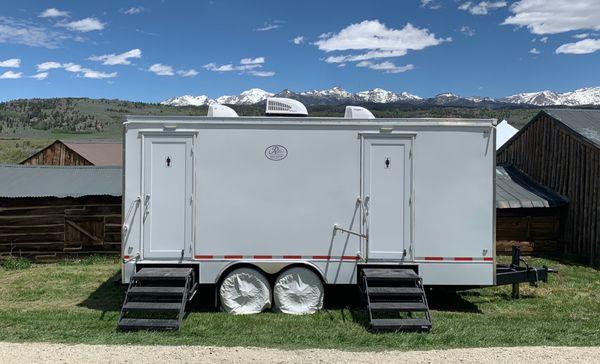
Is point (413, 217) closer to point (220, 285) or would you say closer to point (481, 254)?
point (481, 254)

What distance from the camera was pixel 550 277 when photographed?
44.4ft

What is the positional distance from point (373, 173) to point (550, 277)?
7229mm

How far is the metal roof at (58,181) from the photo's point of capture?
52.6ft

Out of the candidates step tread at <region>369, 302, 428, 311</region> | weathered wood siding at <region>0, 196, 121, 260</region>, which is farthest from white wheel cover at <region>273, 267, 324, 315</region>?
weathered wood siding at <region>0, 196, 121, 260</region>

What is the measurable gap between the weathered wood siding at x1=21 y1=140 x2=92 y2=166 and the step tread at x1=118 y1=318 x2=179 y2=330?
26.1 meters

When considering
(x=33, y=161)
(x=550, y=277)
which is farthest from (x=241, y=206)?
(x=33, y=161)

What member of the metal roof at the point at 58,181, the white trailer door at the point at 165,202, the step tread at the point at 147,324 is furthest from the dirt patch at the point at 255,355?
the metal roof at the point at 58,181

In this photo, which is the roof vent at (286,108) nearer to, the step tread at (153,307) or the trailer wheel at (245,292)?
the trailer wheel at (245,292)

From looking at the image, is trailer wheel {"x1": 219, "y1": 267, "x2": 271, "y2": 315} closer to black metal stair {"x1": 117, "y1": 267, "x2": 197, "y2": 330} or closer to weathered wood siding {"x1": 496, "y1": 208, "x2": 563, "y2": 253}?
black metal stair {"x1": 117, "y1": 267, "x2": 197, "y2": 330}

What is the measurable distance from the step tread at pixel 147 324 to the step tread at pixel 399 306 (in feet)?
10.0

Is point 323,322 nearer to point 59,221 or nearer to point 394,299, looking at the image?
point 394,299

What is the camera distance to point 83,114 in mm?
131625

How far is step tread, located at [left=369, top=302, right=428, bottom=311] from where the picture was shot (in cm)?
834

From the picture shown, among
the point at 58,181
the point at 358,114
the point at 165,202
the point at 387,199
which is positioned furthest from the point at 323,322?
the point at 58,181
